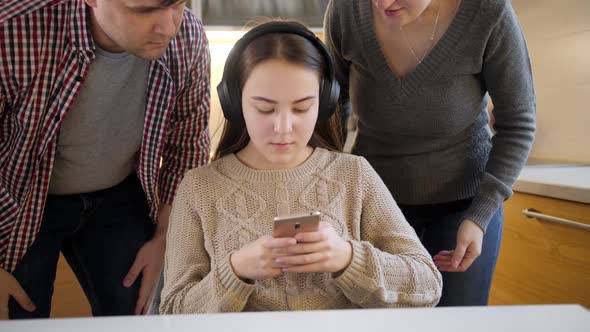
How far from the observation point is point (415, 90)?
1144mm

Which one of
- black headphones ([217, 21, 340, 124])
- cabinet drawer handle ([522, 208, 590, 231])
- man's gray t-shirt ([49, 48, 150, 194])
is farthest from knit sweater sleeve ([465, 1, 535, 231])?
man's gray t-shirt ([49, 48, 150, 194])

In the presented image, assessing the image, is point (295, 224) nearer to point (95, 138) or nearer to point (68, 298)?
point (95, 138)

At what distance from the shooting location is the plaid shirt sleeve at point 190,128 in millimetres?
1206

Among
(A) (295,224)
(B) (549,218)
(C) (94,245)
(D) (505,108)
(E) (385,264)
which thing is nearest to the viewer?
(A) (295,224)

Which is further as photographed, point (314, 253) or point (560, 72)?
point (560, 72)

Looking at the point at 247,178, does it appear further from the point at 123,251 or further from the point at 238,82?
the point at 123,251

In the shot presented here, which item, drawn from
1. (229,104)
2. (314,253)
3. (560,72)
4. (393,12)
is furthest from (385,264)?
(560,72)

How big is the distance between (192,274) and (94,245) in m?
0.43

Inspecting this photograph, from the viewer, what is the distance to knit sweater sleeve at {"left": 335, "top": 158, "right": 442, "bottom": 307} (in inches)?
34.1

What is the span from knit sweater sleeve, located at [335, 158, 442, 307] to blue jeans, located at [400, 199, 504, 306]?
0.24 meters

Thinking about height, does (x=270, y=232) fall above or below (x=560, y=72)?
below

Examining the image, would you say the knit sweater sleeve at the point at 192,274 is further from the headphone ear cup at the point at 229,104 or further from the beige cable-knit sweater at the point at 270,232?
the headphone ear cup at the point at 229,104

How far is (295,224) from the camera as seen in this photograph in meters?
0.75

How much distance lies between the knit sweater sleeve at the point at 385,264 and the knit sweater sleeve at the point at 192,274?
0.17 m
